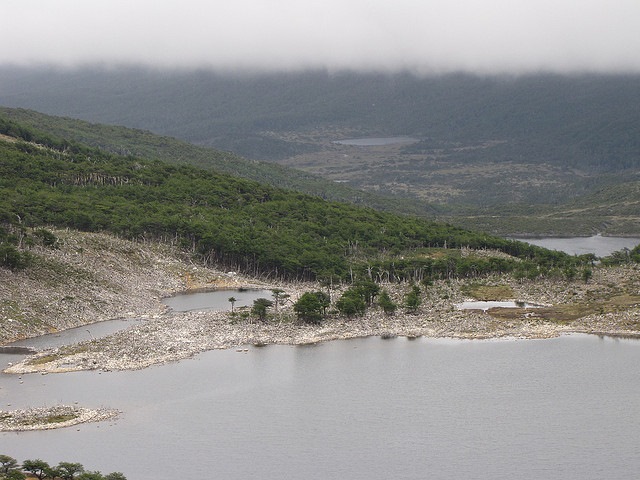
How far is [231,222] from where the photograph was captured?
13738 centimetres

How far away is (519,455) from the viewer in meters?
58.1

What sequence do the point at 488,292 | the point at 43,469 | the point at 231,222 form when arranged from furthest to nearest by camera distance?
1. the point at 231,222
2. the point at 488,292
3. the point at 43,469

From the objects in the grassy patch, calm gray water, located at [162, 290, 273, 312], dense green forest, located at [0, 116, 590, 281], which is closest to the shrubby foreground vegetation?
dense green forest, located at [0, 116, 590, 281]

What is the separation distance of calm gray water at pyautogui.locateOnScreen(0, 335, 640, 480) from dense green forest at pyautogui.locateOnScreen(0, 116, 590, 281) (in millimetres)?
28845

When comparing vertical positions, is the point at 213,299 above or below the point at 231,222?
below

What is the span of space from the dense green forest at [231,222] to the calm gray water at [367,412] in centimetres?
2884

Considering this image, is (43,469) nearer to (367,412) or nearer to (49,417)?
(49,417)

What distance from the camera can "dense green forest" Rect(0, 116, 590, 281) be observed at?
119625mm

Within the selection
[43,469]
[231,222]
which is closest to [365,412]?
[43,469]

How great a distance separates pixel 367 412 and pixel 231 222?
243 feet

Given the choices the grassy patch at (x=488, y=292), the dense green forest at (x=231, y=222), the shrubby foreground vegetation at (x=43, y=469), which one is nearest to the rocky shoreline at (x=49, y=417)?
the shrubby foreground vegetation at (x=43, y=469)

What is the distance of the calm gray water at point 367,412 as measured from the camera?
57281 mm

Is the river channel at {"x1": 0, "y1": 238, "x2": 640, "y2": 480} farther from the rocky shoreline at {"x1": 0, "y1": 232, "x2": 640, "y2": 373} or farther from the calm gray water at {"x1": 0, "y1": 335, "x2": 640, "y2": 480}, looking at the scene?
the rocky shoreline at {"x1": 0, "y1": 232, "x2": 640, "y2": 373}

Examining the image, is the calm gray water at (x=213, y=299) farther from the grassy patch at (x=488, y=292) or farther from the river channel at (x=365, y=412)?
the grassy patch at (x=488, y=292)
